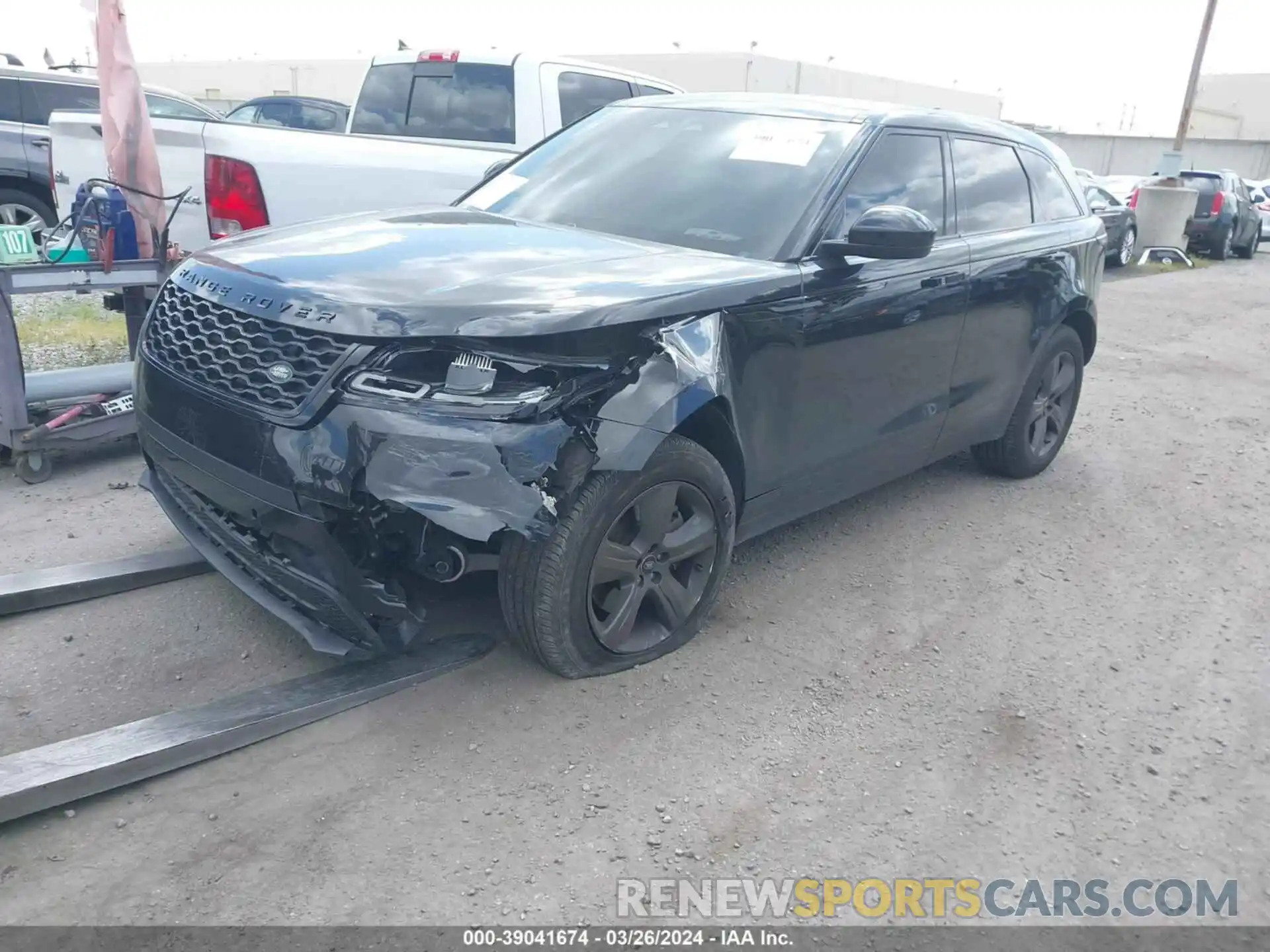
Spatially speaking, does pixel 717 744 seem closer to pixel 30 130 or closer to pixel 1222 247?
pixel 30 130

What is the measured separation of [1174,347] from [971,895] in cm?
912

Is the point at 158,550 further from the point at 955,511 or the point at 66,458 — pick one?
the point at 955,511

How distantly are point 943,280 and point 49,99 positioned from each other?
9.56 meters

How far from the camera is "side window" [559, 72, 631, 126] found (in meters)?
7.14

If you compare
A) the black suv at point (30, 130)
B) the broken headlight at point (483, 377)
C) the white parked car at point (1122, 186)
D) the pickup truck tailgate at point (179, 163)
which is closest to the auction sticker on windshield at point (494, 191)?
the broken headlight at point (483, 377)

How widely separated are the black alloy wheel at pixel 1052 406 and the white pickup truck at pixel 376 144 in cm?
343

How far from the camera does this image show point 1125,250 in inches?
692

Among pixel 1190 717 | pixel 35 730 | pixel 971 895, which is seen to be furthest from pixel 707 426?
pixel 35 730

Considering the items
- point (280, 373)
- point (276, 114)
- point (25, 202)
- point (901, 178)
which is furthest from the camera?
point (276, 114)

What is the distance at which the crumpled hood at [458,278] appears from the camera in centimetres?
280

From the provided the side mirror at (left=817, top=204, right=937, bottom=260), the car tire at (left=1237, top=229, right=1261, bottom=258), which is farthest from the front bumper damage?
the car tire at (left=1237, top=229, right=1261, bottom=258)

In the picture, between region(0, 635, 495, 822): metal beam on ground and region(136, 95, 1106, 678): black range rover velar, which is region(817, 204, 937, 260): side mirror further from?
region(0, 635, 495, 822): metal beam on ground

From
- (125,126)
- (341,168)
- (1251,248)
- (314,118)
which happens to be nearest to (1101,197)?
(1251,248)

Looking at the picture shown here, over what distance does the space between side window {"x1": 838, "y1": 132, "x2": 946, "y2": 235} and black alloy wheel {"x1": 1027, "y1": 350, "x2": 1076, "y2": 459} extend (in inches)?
57.0
